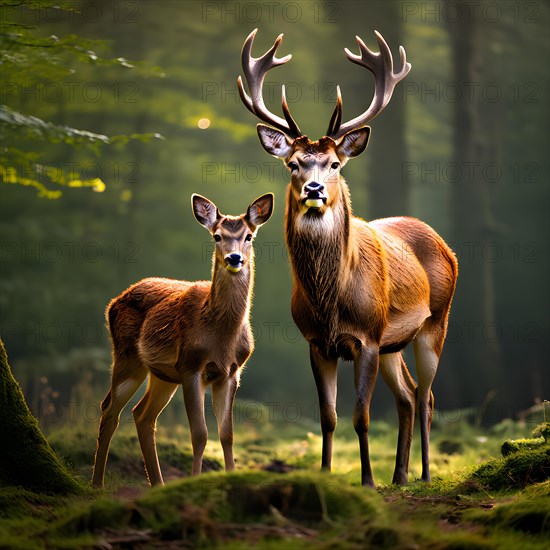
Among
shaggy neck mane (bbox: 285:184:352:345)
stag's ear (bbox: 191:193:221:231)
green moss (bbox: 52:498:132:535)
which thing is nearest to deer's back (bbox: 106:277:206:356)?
stag's ear (bbox: 191:193:221:231)

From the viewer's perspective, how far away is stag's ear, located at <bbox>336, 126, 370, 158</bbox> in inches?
276

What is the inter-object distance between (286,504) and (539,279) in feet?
56.1

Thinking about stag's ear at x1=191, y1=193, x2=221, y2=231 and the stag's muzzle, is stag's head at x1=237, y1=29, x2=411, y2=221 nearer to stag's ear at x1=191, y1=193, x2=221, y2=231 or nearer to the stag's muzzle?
the stag's muzzle

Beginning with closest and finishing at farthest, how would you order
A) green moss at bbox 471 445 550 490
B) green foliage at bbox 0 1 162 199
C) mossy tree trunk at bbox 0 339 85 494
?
1. mossy tree trunk at bbox 0 339 85 494
2. green moss at bbox 471 445 550 490
3. green foliage at bbox 0 1 162 199

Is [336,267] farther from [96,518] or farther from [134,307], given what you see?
[96,518]

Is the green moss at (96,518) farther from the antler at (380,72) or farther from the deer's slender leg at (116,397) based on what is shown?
the antler at (380,72)

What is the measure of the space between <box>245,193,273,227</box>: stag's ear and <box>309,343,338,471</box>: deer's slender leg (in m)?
1.25

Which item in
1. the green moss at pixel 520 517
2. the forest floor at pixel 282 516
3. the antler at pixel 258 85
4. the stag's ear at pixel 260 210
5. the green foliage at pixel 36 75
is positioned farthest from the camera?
the green foliage at pixel 36 75

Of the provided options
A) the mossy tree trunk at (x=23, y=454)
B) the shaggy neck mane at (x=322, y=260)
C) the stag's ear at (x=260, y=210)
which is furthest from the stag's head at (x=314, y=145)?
the mossy tree trunk at (x=23, y=454)

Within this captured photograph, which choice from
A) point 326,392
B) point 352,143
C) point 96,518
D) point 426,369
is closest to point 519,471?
point 326,392

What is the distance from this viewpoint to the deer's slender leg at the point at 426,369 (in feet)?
26.4

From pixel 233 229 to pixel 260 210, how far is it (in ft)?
1.12

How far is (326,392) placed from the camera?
7.05 meters

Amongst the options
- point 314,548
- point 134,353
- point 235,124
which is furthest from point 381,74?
point 235,124
